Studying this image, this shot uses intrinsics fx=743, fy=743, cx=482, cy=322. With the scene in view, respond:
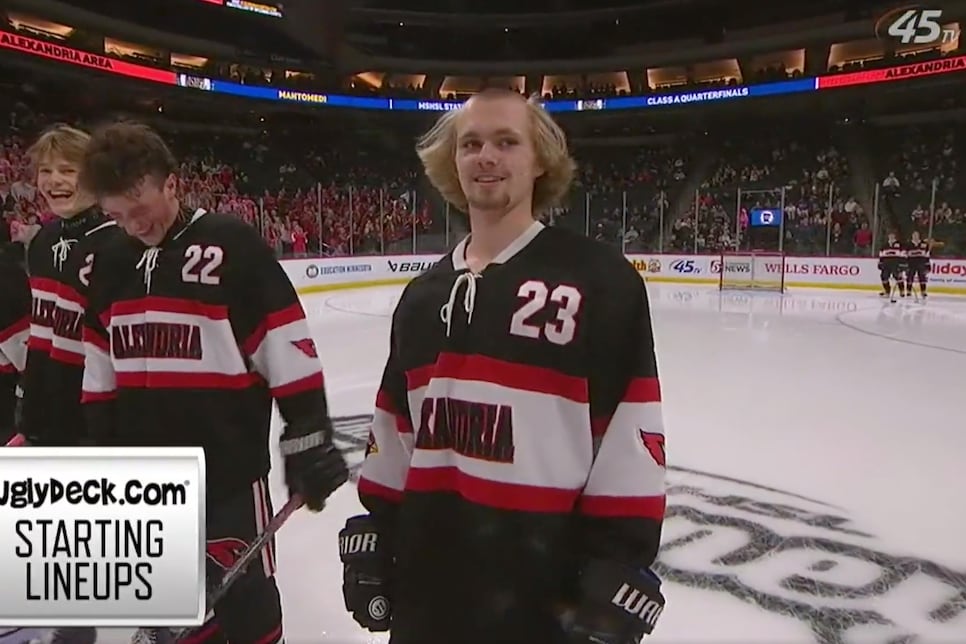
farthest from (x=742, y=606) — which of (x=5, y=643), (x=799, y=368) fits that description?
(x=799, y=368)

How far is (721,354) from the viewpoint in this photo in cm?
623

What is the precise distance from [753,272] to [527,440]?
13.2m

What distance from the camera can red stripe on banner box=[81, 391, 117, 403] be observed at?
63.3 inches

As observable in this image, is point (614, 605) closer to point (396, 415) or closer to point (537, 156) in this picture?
point (396, 415)

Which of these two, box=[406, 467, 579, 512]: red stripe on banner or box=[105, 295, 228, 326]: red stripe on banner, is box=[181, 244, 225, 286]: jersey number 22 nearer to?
box=[105, 295, 228, 326]: red stripe on banner

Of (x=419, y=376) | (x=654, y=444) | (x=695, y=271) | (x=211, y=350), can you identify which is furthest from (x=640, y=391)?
(x=695, y=271)

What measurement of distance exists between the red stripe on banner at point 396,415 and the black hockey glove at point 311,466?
1.06 ft

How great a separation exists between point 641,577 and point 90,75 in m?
15.8

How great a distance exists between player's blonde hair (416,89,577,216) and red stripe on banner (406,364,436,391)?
28cm

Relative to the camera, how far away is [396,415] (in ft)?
4.11

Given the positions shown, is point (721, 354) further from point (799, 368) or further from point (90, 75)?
point (90, 75)

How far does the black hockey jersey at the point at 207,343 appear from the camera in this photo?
152cm

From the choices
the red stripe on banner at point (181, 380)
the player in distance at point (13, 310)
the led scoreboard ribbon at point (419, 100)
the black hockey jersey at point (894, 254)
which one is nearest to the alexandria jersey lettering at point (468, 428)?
the red stripe on banner at point (181, 380)

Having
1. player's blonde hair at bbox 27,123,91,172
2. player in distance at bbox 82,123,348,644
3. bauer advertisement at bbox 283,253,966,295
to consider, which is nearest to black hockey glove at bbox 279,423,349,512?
player in distance at bbox 82,123,348,644
